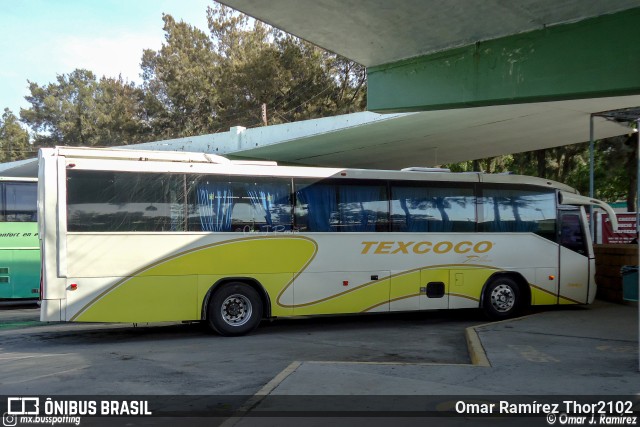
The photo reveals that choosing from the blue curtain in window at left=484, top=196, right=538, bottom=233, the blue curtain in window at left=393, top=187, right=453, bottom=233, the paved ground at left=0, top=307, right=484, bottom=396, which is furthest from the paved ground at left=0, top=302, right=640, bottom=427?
the blue curtain in window at left=393, top=187, right=453, bottom=233

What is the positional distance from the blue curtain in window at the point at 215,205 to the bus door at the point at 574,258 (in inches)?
296

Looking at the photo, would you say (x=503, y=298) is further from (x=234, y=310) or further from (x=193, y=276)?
(x=193, y=276)

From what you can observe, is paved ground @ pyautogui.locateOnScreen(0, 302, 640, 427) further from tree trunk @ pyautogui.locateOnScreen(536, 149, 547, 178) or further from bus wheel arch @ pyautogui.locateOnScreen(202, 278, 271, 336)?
tree trunk @ pyautogui.locateOnScreen(536, 149, 547, 178)

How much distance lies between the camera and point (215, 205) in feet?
36.3

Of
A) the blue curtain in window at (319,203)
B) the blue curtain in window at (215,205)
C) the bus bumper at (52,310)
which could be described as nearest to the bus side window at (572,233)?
the blue curtain in window at (319,203)

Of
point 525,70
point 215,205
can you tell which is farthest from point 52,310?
point 525,70

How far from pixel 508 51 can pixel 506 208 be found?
490 centimetres

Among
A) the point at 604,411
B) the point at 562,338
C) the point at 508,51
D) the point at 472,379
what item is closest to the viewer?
the point at 604,411

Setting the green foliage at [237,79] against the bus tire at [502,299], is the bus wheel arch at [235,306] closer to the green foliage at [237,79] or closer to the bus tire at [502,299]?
the bus tire at [502,299]

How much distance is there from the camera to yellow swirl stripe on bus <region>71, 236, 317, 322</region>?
10.2 m

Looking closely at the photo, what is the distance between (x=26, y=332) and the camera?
11828 mm

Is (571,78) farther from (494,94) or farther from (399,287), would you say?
(399,287)

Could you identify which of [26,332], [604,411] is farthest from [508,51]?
[26,332]

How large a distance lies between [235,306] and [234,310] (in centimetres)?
8
